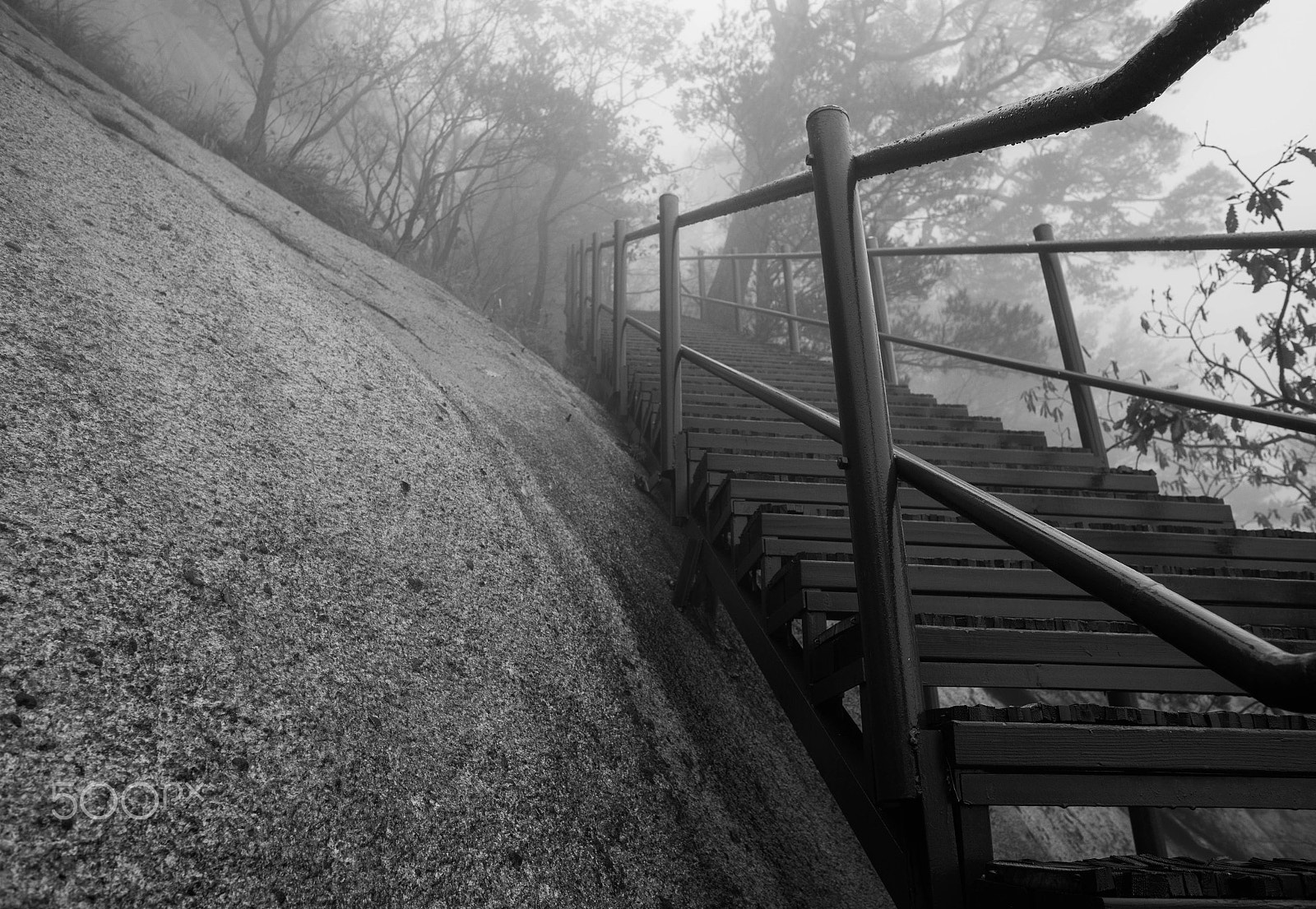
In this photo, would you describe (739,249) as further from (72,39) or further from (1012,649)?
(1012,649)

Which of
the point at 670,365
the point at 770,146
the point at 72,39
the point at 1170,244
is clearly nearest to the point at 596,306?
the point at 670,365

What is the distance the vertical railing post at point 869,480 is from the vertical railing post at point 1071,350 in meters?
2.10

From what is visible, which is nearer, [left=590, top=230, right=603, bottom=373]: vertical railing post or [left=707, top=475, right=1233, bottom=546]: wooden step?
[left=707, top=475, right=1233, bottom=546]: wooden step

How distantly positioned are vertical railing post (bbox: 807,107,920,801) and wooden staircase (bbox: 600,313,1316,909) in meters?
0.04

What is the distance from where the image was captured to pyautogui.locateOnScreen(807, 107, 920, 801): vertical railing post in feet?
3.58

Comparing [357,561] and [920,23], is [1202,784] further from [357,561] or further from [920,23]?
[920,23]

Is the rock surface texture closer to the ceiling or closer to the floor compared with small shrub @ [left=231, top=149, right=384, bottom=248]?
closer to the floor

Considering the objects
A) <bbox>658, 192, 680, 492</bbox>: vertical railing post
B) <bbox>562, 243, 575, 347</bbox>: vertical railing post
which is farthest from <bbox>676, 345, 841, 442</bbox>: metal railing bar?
<bbox>562, 243, 575, 347</bbox>: vertical railing post

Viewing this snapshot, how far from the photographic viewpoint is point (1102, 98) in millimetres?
881

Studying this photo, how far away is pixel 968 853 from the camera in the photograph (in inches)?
40.2

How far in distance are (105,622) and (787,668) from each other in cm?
129

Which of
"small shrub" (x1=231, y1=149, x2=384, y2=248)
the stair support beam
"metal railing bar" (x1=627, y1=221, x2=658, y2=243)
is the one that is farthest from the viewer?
"small shrub" (x1=231, y1=149, x2=384, y2=248)

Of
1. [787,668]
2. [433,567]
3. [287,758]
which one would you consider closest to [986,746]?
[787,668]

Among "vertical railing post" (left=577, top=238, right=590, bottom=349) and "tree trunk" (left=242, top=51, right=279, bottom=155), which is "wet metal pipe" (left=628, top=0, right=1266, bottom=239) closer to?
"tree trunk" (left=242, top=51, right=279, bottom=155)
